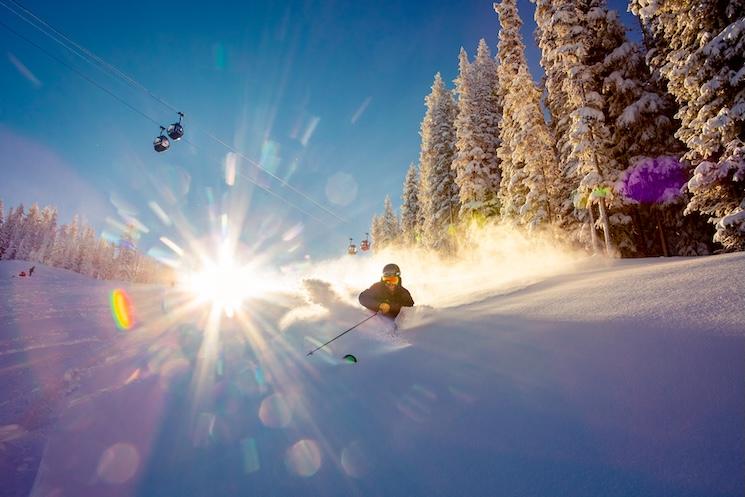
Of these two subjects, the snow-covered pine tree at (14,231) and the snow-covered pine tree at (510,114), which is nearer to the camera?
the snow-covered pine tree at (510,114)

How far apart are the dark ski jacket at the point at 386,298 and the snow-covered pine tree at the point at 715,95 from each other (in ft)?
34.7

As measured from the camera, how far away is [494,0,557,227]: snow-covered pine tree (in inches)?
763

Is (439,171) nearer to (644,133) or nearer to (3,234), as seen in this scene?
(644,133)

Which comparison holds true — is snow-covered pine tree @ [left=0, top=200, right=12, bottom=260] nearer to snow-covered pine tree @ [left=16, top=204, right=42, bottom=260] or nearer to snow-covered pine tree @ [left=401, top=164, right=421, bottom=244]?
snow-covered pine tree @ [left=16, top=204, right=42, bottom=260]

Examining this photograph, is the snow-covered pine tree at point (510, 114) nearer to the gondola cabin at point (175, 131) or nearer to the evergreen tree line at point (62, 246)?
the gondola cabin at point (175, 131)

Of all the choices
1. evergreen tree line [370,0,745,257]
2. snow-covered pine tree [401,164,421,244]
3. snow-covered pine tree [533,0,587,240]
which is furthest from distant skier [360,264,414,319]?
snow-covered pine tree [401,164,421,244]

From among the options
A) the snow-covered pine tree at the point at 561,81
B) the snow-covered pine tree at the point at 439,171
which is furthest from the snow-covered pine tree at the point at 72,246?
the snow-covered pine tree at the point at 561,81

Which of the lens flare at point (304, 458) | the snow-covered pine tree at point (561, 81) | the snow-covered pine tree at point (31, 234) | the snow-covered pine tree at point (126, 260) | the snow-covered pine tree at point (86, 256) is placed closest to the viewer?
the lens flare at point (304, 458)

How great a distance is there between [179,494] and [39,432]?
271 centimetres

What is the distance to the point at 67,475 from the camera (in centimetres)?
262

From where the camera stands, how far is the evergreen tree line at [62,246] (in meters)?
69.4

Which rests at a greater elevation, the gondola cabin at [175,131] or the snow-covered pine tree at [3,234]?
the snow-covered pine tree at [3,234]

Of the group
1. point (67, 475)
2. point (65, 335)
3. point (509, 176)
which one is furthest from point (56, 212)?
point (67, 475)

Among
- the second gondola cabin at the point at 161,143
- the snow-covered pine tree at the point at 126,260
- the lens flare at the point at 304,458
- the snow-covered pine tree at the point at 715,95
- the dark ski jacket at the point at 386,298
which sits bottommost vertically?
the lens flare at the point at 304,458
